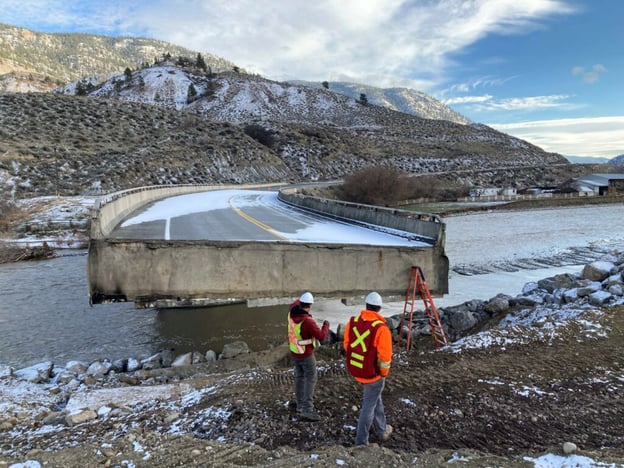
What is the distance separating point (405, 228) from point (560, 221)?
3714cm

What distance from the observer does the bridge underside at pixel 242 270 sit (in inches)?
326

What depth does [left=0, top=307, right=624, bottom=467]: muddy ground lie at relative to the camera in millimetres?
4961

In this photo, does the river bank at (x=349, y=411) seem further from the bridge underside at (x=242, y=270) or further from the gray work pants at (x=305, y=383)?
the bridge underside at (x=242, y=270)

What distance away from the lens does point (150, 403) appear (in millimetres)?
6996

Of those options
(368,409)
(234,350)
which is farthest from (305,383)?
(234,350)

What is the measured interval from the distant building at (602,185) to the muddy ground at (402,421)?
7794cm

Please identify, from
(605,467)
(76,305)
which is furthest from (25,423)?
(76,305)

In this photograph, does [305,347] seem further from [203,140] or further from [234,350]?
[203,140]

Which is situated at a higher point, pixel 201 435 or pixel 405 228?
pixel 405 228

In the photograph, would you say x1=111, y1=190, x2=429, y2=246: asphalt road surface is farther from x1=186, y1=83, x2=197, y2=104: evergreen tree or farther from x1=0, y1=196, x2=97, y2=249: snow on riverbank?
x1=186, y1=83, x2=197, y2=104: evergreen tree

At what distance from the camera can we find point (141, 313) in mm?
14414

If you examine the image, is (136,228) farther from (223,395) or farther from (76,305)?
A: (223,395)

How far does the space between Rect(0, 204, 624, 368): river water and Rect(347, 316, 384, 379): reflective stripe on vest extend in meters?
6.57

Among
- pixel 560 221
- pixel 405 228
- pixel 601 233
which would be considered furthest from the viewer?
pixel 560 221
